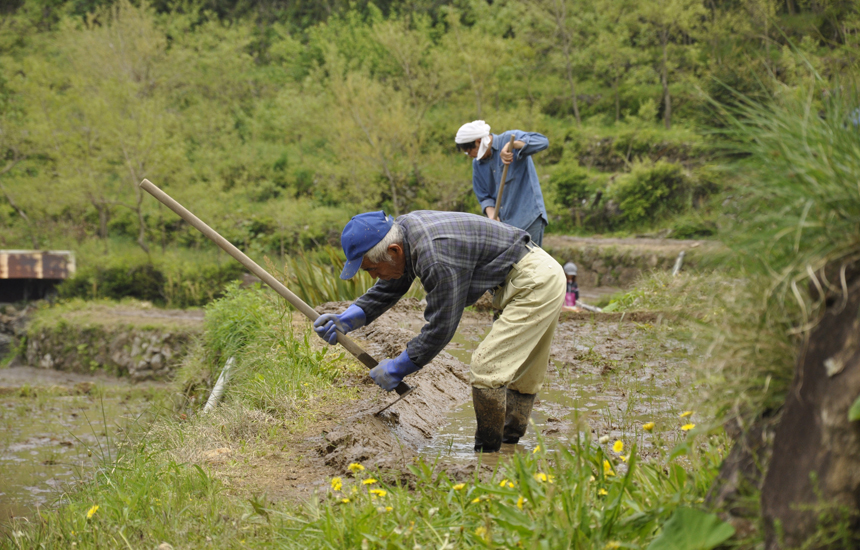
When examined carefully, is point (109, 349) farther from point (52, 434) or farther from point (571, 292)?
point (571, 292)

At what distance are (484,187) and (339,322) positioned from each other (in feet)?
9.23

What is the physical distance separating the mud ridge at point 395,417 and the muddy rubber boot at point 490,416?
1.29 feet

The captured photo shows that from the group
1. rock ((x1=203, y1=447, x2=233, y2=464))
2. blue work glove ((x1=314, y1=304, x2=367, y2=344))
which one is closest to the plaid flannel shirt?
blue work glove ((x1=314, y1=304, x2=367, y2=344))

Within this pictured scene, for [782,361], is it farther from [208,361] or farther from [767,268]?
[208,361]

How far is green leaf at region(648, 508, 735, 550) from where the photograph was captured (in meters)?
1.74

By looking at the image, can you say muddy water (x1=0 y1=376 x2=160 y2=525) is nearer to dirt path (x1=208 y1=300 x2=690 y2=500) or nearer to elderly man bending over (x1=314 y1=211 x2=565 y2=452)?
dirt path (x1=208 y1=300 x2=690 y2=500)

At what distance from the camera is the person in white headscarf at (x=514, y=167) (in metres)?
5.65

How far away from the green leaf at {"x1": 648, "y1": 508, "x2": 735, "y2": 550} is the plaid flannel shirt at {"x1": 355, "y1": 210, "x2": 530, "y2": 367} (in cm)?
162

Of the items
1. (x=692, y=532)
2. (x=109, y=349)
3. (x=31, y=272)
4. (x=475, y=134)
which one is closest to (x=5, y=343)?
(x=31, y=272)

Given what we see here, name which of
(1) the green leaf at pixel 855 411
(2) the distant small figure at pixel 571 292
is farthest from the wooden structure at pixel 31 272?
(1) the green leaf at pixel 855 411

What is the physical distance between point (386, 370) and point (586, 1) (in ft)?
98.0

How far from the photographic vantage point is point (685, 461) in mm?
3121

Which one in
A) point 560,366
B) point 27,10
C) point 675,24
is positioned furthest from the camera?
point 27,10

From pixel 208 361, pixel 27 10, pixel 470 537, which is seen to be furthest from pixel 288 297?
pixel 27 10
